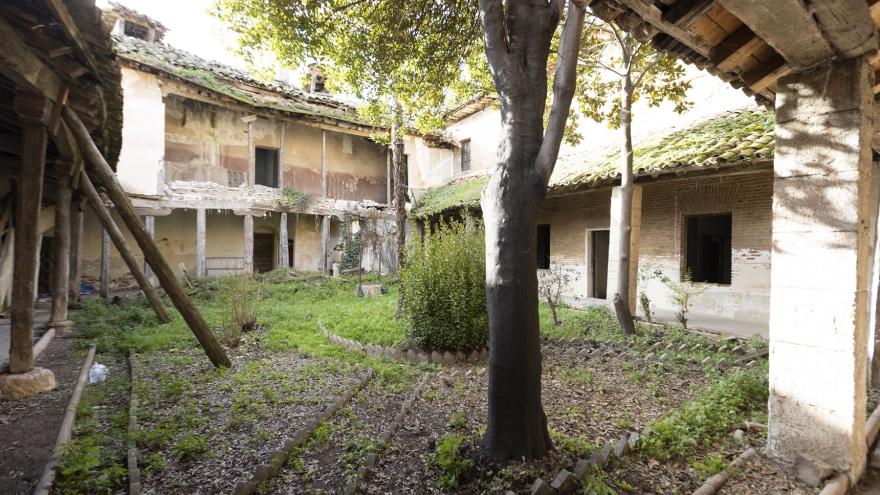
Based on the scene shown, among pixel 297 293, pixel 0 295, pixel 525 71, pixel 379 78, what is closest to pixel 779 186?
pixel 525 71

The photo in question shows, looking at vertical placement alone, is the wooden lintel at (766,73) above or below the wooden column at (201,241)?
above

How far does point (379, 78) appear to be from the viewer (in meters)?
7.67

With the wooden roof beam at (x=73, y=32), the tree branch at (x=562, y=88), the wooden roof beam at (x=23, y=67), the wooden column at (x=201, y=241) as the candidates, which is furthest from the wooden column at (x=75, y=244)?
the tree branch at (x=562, y=88)

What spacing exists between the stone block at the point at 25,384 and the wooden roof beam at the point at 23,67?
9.15 feet

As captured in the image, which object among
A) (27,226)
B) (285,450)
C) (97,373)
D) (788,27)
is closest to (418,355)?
(285,450)

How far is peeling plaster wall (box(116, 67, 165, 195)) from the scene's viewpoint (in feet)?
43.2

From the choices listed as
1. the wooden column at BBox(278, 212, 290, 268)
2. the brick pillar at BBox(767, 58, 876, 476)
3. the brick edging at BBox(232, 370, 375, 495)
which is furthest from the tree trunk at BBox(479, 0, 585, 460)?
the wooden column at BBox(278, 212, 290, 268)

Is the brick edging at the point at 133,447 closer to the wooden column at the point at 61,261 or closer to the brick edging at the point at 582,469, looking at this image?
the brick edging at the point at 582,469

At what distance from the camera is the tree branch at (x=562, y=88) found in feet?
8.88

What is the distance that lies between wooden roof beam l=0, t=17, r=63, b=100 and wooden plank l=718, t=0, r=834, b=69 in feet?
17.1

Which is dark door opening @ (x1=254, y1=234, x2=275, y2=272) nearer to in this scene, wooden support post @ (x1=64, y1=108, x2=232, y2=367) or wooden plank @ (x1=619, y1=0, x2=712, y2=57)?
wooden support post @ (x1=64, y1=108, x2=232, y2=367)

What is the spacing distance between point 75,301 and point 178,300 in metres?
7.37

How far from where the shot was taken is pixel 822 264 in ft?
9.62

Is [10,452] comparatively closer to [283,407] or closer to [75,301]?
[283,407]
